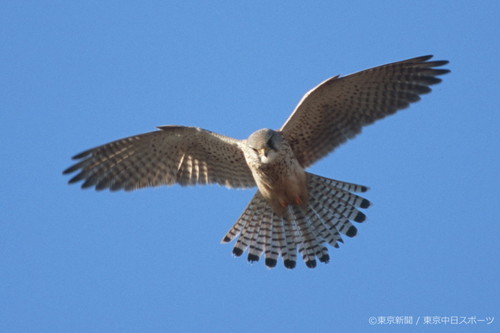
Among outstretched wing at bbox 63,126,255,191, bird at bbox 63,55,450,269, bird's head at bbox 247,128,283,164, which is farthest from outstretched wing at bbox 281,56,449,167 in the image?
outstretched wing at bbox 63,126,255,191

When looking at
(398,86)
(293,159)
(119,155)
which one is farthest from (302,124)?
(119,155)

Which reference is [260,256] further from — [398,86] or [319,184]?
[398,86]

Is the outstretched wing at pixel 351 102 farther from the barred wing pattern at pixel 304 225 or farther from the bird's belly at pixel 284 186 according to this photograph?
the barred wing pattern at pixel 304 225

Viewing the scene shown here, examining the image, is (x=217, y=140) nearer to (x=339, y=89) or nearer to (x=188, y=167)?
(x=188, y=167)

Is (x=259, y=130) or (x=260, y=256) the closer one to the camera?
(x=259, y=130)

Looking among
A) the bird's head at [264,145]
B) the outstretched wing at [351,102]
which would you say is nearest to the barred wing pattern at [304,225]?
the outstretched wing at [351,102]

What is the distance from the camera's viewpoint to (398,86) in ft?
32.2

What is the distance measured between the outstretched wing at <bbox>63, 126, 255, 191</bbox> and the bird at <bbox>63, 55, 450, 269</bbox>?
0.04 feet

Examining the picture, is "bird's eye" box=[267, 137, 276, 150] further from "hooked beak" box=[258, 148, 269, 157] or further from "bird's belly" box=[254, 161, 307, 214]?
"bird's belly" box=[254, 161, 307, 214]

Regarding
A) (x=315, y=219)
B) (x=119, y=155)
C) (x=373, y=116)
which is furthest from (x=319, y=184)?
(x=119, y=155)

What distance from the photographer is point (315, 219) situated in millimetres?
10422

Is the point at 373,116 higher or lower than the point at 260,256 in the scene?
higher

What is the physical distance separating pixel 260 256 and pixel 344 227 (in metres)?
1.14

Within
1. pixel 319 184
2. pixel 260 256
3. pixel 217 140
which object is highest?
pixel 217 140
